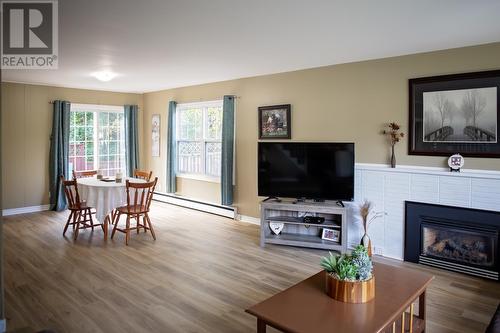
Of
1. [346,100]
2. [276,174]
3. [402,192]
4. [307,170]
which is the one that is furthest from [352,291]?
[346,100]

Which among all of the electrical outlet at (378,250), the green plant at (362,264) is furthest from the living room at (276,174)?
the green plant at (362,264)

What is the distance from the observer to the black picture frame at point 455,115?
3799mm

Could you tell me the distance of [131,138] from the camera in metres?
8.05

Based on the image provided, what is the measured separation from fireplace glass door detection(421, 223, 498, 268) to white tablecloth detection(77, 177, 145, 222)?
156 inches

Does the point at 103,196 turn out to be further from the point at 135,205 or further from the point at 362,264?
the point at 362,264

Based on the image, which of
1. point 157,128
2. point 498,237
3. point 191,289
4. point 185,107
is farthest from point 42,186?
point 498,237

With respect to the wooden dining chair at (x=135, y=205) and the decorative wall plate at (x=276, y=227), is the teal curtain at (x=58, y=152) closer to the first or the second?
the wooden dining chair at (x=135, y=205)

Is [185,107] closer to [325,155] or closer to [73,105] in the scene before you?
[73,105]

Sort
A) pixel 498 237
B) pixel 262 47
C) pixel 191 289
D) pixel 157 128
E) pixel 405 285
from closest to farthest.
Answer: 1. pixel 405 285
2. pixel 191 289
3. pixel 498 237
4. pixel 262 47
5. pixel 157 128

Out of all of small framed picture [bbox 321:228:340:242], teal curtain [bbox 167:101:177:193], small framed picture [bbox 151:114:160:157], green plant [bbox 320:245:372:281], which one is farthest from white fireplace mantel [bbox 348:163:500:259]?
small framed picture [bbox 151:114:160:157]

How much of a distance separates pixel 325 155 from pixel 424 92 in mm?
1352

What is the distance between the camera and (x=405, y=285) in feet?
8.18

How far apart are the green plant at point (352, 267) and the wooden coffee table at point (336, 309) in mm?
156

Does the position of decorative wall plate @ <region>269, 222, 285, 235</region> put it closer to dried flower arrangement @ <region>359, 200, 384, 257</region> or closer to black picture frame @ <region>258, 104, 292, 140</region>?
dried flower arrangement @ <region>359, 200, 384, 257</region>
